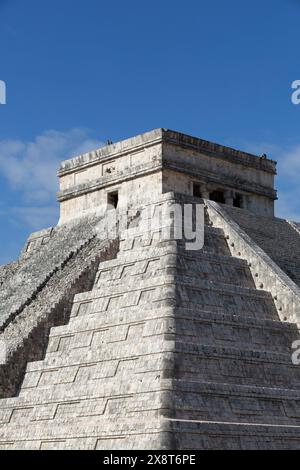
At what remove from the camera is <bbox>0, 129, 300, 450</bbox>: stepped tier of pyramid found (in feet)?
58.3

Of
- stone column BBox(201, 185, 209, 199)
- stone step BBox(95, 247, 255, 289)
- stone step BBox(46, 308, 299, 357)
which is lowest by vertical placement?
stone step BBox(46, 308, 299, 357)

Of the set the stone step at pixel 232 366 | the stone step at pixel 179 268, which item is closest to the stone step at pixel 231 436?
the stone step at pixel 232 366

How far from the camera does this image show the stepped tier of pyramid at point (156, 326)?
17.8 m

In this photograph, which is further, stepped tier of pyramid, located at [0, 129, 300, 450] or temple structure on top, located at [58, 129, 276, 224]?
temple structure on top, located at [58, 129, 276, 224]

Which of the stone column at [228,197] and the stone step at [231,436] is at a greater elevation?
the stone column at [228,197]

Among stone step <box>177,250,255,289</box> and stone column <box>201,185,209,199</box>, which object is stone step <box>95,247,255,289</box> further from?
stone column <box>201,185,209,199</box>

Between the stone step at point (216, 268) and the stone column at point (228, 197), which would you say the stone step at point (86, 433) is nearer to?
the stone step at point (216, 268)

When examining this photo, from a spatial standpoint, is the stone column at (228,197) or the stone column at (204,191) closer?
the stone column at (204,191)

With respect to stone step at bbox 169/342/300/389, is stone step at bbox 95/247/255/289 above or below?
above

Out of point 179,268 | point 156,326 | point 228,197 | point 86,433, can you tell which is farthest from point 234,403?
point 228,197

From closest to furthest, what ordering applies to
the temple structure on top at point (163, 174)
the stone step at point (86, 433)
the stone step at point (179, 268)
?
the stone step at point (86, 433) → the stone step at point (179, 268) → the temple structure on top at point (163, 174)

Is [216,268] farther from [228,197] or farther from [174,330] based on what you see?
[228,197]

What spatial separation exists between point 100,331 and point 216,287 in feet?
7.51

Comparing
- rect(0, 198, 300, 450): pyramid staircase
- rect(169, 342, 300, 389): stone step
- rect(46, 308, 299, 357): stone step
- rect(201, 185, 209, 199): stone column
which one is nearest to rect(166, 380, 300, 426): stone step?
rect(0, 198, 300, 450): pyramid staircase
